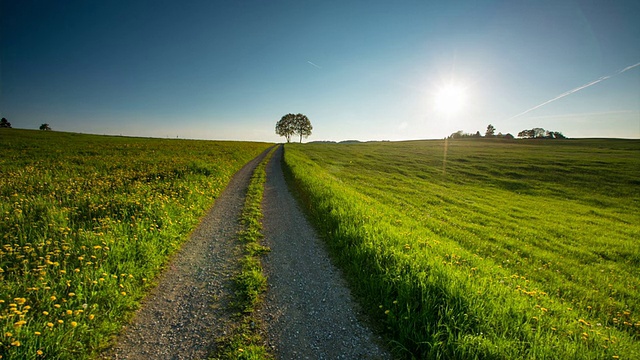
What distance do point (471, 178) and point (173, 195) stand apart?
34.8 metres

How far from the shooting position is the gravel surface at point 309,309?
13.5ft

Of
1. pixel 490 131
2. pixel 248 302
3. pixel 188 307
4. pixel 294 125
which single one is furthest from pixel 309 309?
pixel 490 131

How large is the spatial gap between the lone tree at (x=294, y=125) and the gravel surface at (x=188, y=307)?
11083cm

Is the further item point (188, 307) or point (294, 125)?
point (294, 125)

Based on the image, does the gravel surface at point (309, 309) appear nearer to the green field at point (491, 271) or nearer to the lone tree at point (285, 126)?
the green field at point (491, 271)

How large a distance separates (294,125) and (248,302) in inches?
4568

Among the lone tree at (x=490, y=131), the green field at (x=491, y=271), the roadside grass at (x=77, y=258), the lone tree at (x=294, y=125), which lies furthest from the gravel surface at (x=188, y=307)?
the lone tree at (x=490, y=131)

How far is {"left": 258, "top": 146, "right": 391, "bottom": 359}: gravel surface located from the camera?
4.12 m

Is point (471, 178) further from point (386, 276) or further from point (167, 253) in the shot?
point (167, 253)

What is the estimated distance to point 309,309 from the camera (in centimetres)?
509

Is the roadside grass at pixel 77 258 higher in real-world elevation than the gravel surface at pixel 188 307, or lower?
higher

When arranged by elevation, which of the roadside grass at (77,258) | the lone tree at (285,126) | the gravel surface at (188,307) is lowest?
the gravel surface at (188,307)

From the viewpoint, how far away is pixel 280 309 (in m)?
5.04

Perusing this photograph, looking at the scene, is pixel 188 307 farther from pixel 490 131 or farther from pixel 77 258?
pixel 490 131
